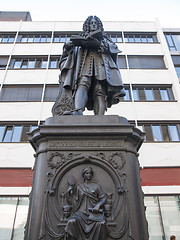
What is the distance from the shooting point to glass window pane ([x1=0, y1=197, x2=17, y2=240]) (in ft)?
37.1

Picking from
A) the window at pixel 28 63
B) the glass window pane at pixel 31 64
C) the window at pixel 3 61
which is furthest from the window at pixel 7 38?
the glass window pane at pixel 31 64

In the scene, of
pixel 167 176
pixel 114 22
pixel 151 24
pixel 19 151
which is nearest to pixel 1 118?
pixel 19 151

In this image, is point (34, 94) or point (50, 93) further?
point (34, 94)

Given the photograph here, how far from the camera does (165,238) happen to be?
1098 cm

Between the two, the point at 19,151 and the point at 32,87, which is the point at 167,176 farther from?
the point at 32,87

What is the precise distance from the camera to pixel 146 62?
1994 centimetres

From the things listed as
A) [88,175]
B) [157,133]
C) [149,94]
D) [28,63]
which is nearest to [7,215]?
[88,175]

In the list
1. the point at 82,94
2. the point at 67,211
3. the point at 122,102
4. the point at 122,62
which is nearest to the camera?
the point at 67,211

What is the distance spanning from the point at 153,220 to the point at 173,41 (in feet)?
62.9

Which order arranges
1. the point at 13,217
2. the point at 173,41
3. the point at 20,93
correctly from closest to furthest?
the point at 13,217 → the point at 20,93 → the point at 173,41

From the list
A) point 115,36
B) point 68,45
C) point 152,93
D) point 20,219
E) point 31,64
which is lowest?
point 20,219

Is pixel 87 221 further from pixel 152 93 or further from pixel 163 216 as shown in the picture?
pixel 152 93

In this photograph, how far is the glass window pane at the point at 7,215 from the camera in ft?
37.1

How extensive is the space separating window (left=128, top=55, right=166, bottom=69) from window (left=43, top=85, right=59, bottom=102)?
787cm
